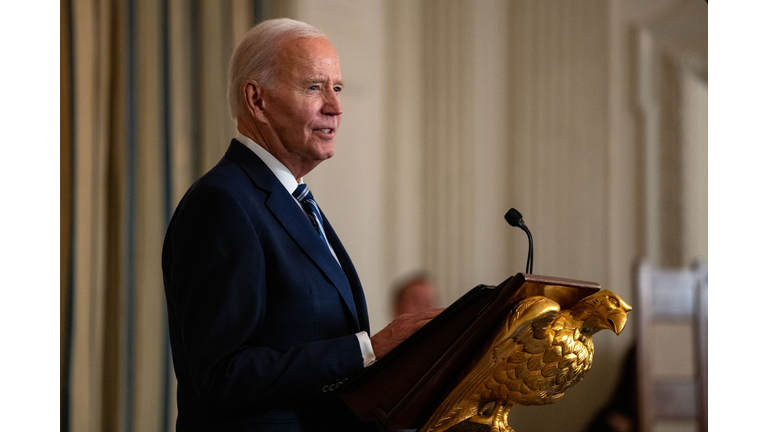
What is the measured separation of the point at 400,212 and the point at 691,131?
1777 millimetres

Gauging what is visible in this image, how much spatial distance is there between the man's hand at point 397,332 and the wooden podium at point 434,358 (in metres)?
0.07

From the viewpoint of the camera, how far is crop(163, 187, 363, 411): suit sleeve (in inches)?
44.3

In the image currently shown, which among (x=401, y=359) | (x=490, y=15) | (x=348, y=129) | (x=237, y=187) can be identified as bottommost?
(x=401, y=359)

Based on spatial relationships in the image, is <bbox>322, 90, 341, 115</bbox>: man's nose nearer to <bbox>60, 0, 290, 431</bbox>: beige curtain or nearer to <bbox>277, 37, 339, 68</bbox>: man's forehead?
<bbox>277, 37, 339, 68</bbox>: man's forehead

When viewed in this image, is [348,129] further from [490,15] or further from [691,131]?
Answer: [691,131]

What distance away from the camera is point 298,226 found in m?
1.28

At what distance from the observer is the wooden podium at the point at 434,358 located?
1053 millimetres

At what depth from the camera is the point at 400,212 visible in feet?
13.7

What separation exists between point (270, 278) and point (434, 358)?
0.32m

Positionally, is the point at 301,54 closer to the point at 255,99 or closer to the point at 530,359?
the point at 255,99

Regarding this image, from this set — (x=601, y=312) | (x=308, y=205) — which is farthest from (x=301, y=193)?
(x=601, y=312)

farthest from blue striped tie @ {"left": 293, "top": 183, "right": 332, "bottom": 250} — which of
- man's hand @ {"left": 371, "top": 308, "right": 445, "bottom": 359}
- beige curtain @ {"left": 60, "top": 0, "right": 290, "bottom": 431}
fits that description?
beige curtain @ {"left": 60, "top": 0, "right": 290, "bottom": 431}

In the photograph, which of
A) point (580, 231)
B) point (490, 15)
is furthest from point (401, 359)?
point (490, 15)

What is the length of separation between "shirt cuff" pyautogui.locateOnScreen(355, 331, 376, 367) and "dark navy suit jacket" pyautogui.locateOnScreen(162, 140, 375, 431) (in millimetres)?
10
